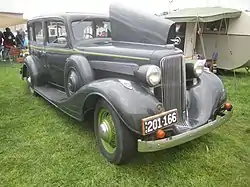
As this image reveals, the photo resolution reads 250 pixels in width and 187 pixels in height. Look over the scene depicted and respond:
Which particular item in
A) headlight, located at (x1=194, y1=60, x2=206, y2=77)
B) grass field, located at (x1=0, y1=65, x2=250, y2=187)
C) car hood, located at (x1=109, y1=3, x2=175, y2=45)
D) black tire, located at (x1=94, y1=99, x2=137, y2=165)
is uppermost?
car hood, located at (x1=109, y1=3, x2=175, y2=45)

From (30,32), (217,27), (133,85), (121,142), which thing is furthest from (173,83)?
(217,27)

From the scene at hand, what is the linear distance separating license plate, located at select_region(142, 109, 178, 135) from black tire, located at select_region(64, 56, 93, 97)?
1374 millimetres

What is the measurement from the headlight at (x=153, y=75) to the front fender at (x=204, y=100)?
0.70 metres

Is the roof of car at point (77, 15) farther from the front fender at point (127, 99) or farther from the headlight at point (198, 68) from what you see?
the headlight at point (198, 68)

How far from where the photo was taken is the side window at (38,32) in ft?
17.2

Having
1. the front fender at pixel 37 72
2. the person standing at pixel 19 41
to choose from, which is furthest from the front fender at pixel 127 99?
the person standing at pixel 19 41

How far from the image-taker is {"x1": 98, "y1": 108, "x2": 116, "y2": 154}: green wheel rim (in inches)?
118

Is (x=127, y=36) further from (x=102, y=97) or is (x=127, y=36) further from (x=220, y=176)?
(x=220, y=176)

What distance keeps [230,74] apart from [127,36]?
6.17 meters

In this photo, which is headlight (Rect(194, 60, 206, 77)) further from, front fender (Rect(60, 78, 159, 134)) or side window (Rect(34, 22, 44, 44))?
side window (Rect(34, 22, 44, 44))

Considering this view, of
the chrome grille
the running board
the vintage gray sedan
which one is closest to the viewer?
the vintage gray sedan

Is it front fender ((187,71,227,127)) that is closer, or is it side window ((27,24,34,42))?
front fender ((187,71,227,127))

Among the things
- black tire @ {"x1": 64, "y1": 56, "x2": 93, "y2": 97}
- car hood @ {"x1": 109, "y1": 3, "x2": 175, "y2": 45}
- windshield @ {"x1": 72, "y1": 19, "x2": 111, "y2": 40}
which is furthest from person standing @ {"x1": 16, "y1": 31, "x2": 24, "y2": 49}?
car hood @ {"x1": 109, "y1": 3, "x2": 175, "y2": 45}

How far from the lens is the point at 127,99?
271 cm
